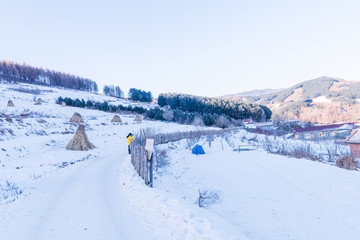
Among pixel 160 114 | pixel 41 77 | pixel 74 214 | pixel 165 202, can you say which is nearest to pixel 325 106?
pixel 160 114

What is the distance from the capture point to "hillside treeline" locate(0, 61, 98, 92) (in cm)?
7312

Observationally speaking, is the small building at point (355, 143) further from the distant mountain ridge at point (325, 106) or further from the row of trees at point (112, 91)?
the row of trees at point (112, 91)

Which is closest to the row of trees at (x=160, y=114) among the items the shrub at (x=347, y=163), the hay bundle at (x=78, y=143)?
the shrub at (x=347, y=163)

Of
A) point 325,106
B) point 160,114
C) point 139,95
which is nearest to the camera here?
point 160,114

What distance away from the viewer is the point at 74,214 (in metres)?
4.60

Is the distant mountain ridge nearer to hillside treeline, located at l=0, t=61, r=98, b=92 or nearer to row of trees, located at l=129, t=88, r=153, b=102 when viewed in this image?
row of trees, located at l=129, t=88, r=153, b=102

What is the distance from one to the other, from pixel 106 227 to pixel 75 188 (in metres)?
3.15

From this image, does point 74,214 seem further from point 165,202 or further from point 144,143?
point 144,143

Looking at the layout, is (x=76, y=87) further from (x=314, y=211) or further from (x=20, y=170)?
(x=314, y=211)

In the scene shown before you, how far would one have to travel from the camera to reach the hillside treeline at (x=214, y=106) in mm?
68312

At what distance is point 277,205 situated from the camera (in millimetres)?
7402

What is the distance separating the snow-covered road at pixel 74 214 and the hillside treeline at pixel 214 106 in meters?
61.6

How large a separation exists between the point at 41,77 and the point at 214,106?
81.9 metres

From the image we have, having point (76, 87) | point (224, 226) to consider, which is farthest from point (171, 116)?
point (76, 87)
